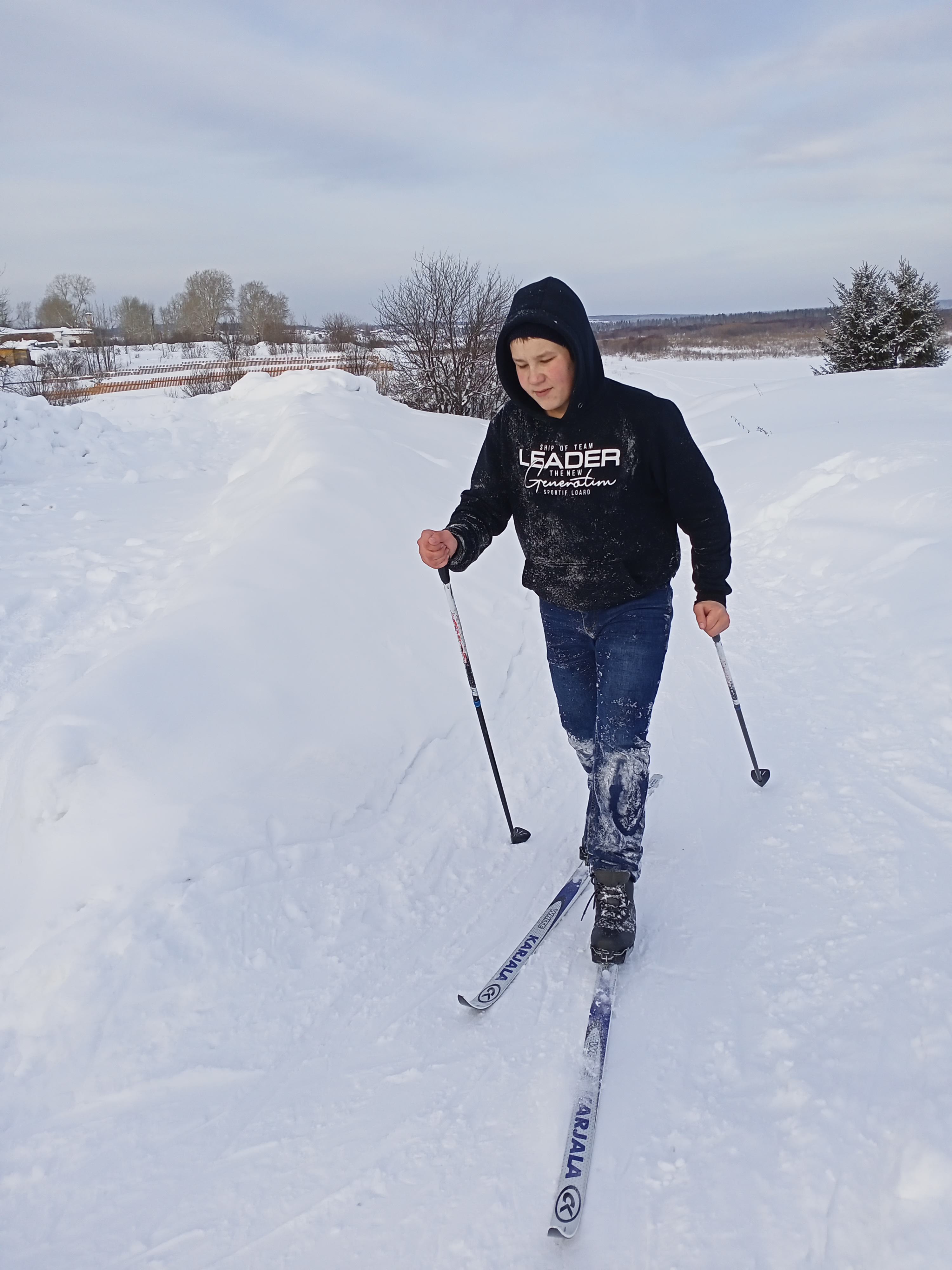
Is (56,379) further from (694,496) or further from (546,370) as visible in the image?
(694,496)

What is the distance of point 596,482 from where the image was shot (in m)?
2.54

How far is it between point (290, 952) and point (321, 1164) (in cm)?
82

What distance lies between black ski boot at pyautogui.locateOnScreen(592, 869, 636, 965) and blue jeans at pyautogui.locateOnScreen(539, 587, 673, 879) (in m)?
0.04

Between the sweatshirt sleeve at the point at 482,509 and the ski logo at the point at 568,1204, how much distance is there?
6.02 feet

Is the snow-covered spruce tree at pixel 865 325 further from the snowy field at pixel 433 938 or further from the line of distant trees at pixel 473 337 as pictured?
the snowy field at pixel 433 938

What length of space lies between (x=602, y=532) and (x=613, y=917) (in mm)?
1285

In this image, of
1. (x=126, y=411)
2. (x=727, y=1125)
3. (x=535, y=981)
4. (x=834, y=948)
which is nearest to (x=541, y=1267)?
(x=727, y=1125)

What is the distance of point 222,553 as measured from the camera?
5652 millimetres

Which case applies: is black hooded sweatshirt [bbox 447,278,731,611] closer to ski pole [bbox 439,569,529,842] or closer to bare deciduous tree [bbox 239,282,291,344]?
ski pole [bbox 439,569,529,842]

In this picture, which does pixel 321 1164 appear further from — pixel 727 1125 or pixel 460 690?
pixel 460 690

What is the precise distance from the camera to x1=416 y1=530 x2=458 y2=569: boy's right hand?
281 centimetres

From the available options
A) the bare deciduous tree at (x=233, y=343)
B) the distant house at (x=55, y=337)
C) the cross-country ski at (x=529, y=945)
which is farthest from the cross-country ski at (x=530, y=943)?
the distant house at (x=55, y=337)

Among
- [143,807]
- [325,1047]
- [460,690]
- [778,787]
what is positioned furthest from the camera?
[460,690]

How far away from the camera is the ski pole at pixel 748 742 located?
355 centimetres
